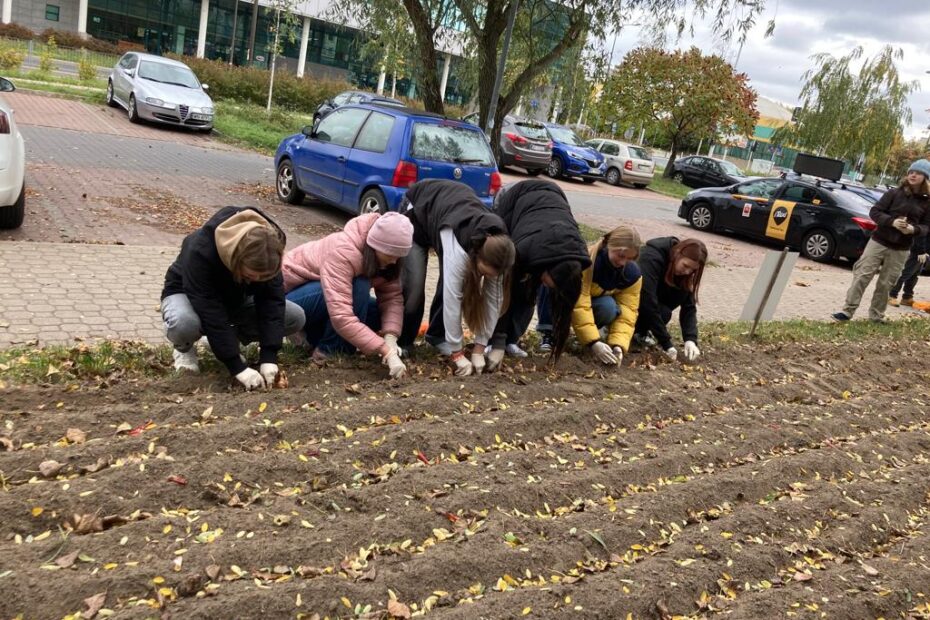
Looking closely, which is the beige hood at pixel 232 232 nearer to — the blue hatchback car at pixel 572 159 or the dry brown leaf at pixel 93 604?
the dry brown leaf at pixel 93 604

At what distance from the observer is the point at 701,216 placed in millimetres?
16969

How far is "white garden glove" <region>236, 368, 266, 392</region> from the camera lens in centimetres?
410

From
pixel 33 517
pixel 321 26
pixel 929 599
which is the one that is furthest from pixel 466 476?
pixel 321 26

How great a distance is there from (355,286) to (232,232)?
42.2 inches

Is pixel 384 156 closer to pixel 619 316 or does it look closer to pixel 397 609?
pixel 619 316

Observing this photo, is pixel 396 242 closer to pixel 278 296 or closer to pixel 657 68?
pixel 278 296

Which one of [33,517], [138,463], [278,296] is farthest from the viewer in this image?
[278,296]

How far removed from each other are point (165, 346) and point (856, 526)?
13.6 ft

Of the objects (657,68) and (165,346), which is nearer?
(165,346)

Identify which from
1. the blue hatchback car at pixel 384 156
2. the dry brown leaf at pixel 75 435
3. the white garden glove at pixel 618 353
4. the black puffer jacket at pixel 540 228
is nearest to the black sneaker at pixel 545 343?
the white garden glove at pixel 618 353

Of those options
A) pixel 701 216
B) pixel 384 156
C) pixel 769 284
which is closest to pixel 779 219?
pixel 701 216

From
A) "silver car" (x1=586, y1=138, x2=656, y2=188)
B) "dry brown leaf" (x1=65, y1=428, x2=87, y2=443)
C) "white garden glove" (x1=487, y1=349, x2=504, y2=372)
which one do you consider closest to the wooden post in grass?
"white garden glove" (x1=487, y1=349, x2=504, y2=372)

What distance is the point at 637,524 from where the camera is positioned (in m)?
3.44

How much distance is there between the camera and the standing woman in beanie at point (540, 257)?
4629 mm
